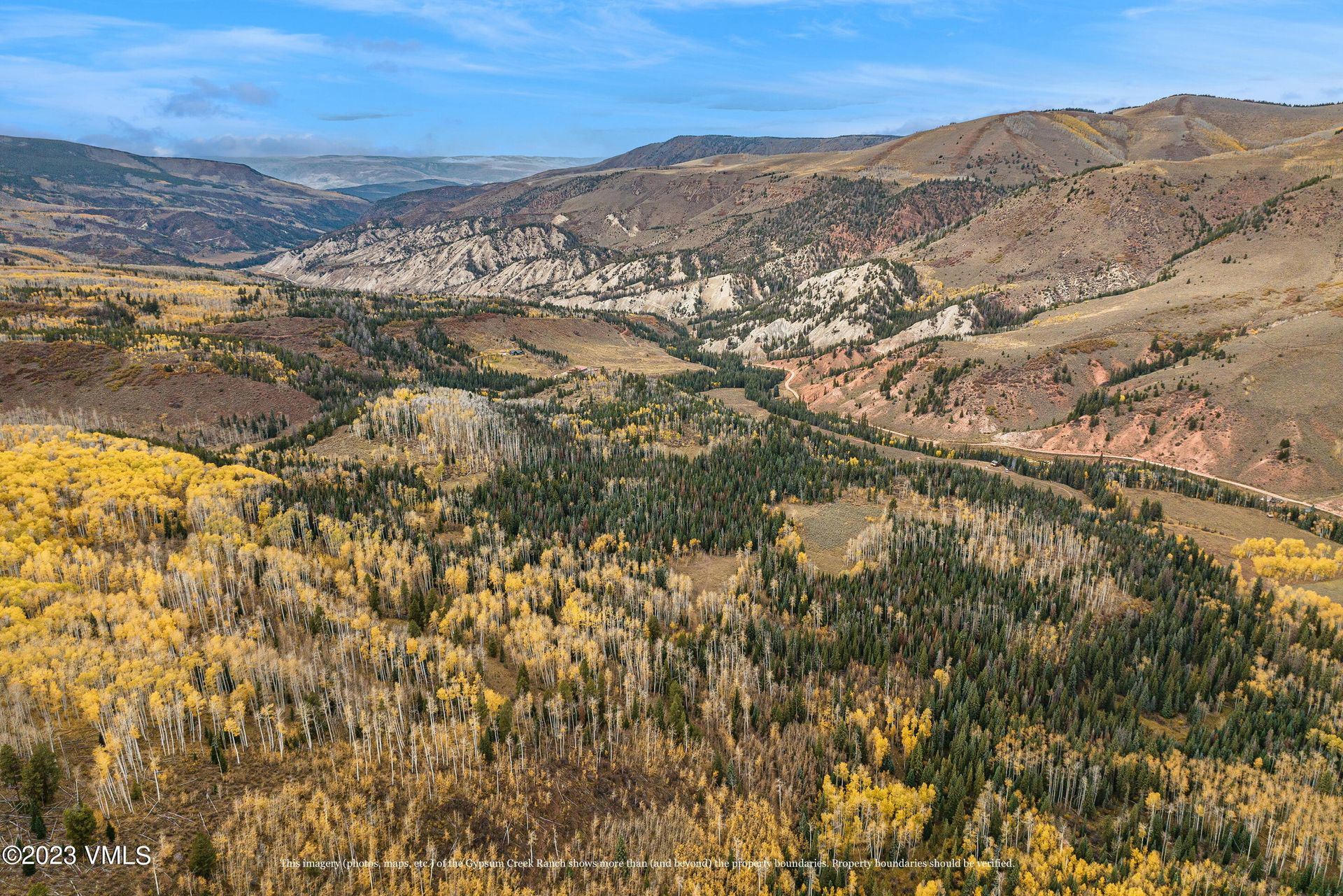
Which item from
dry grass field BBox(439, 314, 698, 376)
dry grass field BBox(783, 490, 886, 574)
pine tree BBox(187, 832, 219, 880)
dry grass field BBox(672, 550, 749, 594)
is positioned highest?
dry grass field BBox(439, 314, 698, 376)

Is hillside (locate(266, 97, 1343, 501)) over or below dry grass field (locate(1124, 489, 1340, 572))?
over

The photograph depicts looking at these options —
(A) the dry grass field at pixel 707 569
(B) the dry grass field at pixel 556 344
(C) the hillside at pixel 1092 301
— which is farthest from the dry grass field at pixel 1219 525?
(B) the dry grass field at pixel 556 344

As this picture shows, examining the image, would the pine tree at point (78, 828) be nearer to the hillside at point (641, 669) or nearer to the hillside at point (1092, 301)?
the hillside at point (641, 669)

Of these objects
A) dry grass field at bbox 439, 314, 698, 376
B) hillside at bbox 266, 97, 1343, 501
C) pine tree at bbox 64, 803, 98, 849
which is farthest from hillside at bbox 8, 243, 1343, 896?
dry grass field at bbox 439, 314, 698, 376

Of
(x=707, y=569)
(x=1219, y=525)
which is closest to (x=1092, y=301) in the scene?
(x=1219, y=525)

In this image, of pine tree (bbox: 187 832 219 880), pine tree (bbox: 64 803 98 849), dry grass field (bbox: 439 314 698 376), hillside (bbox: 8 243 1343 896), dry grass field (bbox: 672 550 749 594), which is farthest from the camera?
dry grass field (bbox: 439 314 698 376)

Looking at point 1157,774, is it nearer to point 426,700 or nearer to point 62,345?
point 426,700

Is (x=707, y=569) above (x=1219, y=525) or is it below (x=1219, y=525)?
below

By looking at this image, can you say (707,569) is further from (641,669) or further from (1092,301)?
(1092,301)

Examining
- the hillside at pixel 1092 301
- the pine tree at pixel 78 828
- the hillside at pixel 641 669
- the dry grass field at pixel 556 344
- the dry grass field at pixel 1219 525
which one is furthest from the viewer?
the dry grass field at pixel 556 344

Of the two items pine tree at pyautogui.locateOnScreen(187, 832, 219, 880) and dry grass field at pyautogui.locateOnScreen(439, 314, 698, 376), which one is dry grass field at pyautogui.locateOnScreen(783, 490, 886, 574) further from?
dry grass field at pyautogui.locateOnScreen(439, 314, 698, 376)

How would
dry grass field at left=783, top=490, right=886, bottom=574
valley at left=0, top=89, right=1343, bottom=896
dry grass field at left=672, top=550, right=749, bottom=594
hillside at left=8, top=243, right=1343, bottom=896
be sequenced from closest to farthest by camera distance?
hillside at left=8, top=243, right=1343, bottom=896 < valley at left=0, top=89, right=1343, bottom=896 < dry grass field at left=672, top=550, right=749, bottom=594 < dry grass field at left=783, top=490, right=886, bottom=574
